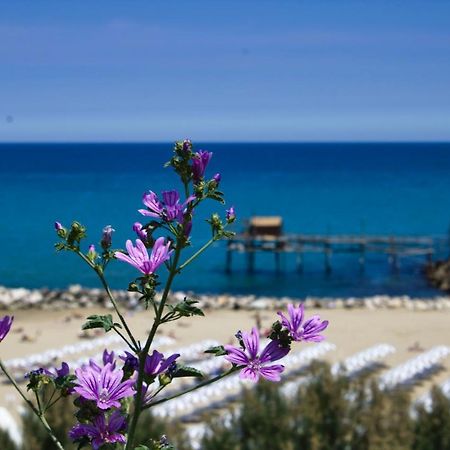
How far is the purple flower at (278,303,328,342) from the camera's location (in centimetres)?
109

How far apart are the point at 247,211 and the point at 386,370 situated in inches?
2484

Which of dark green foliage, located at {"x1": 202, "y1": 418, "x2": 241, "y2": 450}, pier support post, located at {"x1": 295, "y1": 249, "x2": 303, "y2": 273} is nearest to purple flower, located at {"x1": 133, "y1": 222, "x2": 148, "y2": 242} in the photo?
dark green foliage, located at {"x1": 202, "y1": 418, "x2": 241, "y2": 450}

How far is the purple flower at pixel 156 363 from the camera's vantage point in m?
1.13

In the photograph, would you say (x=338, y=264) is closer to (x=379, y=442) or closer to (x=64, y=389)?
(x=379, y=442)

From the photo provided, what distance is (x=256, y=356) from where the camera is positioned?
3.55 ft

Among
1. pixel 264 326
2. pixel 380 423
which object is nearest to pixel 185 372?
pixel 380 423

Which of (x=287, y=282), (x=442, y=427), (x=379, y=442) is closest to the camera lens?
(x=379, y=442)

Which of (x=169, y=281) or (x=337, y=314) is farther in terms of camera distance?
(x=337, y=314)

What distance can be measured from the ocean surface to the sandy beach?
3.39 metres

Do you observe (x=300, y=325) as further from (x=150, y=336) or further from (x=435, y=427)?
(x=435, y=427)

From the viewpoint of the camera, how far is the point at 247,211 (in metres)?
79.2

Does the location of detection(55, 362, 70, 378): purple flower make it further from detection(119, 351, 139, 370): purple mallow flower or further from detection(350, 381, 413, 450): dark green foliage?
detection(350, 381, 413, 450): dark green foliage

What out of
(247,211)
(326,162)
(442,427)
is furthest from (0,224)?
(326,162)

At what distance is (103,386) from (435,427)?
684 centimetres
